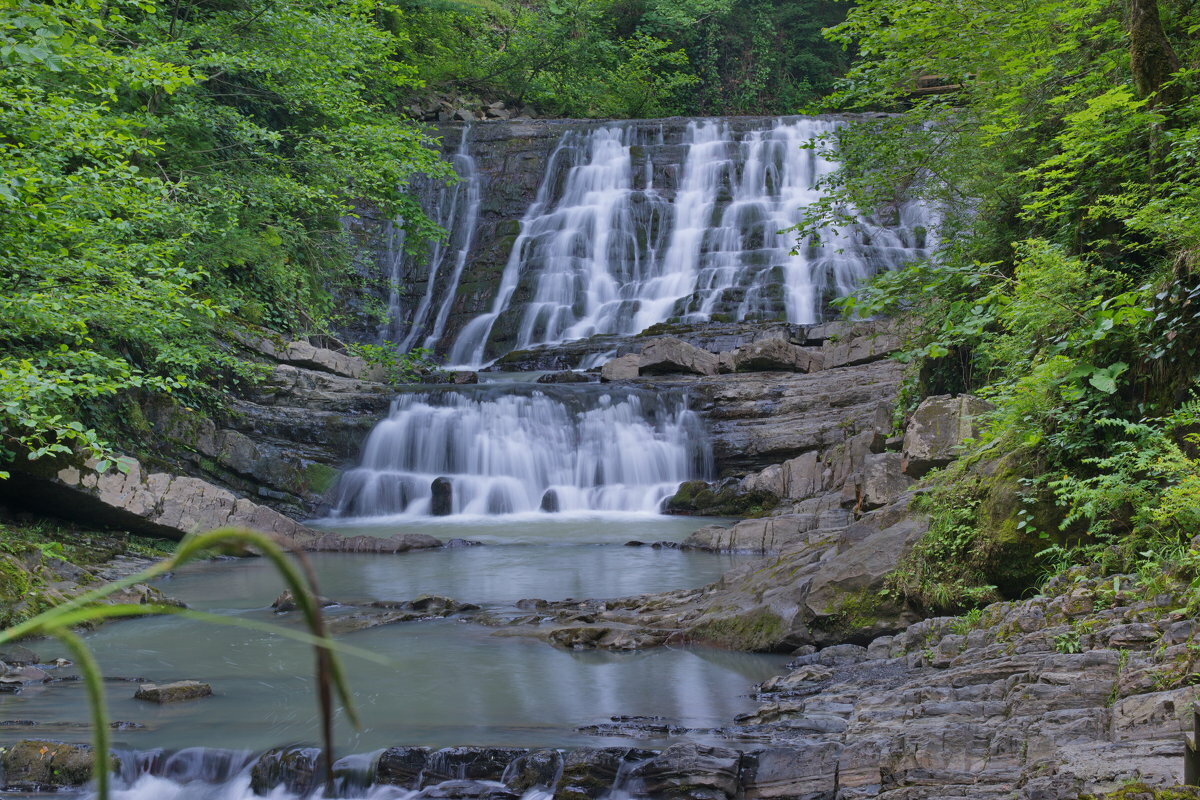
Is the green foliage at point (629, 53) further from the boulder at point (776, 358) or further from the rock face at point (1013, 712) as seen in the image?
the rock face at point (1013, 712)

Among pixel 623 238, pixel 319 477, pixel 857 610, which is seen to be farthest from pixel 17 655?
pixel 623 238

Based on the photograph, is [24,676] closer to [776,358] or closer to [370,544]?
[370,544]

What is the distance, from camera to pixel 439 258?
2900cm

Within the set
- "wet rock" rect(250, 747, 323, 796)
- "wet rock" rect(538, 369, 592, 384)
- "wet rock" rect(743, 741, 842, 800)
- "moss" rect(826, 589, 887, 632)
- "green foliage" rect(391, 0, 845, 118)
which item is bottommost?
"wet rock" rect(250, 747, 323, 796)

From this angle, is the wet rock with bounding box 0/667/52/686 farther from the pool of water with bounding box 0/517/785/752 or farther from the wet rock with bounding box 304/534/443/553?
the wet rock with bounding box 304/534/443/553

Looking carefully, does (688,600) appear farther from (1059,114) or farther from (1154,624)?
(1059,114)

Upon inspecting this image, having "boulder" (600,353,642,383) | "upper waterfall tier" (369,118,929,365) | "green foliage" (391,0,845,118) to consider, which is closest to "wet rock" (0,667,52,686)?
"boulder" (600,353,642,383)

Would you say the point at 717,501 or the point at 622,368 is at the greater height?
the point at 622,368

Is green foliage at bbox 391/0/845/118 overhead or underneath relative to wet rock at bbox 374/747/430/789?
overhead

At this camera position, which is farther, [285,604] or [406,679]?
[285,604]

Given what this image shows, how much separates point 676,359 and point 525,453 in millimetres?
4035

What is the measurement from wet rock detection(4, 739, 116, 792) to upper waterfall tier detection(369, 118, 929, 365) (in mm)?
19361

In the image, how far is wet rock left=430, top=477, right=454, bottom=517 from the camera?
57.2ft

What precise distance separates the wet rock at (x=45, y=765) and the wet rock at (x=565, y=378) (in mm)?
15300
